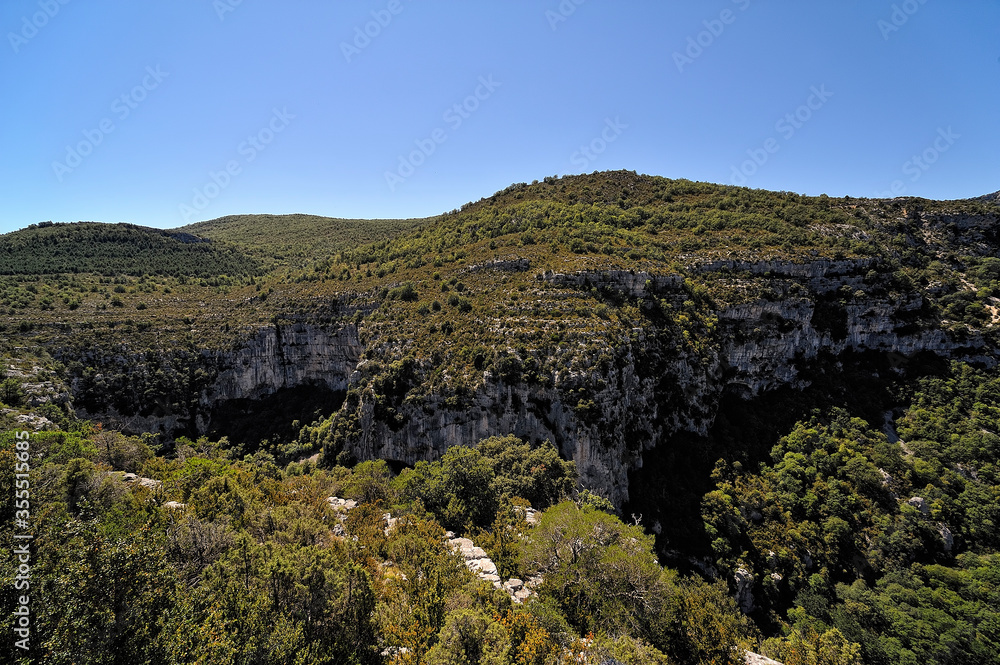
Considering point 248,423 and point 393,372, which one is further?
point 248,423

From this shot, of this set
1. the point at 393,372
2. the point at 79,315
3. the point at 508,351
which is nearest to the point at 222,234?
the point at 79,315

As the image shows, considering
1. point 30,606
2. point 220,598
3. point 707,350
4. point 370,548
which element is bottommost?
point 370,548

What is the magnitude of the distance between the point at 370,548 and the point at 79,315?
75001mm

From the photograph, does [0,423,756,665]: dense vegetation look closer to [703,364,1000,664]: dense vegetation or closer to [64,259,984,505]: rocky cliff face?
[64,259,984,505]: rocky cliff face

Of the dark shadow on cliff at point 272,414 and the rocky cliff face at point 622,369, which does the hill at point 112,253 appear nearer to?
the rocky cliff face at point 622,369

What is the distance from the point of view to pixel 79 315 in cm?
6009

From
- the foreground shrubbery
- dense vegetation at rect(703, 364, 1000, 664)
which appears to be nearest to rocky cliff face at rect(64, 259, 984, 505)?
the foreground shrubbery

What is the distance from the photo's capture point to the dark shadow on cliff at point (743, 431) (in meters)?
40.2

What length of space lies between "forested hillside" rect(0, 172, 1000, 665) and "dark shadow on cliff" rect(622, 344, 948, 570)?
39 cm

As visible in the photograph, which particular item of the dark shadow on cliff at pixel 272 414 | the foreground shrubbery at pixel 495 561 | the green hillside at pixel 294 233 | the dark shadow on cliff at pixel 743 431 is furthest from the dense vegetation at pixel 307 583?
the green hillside at pixel 294 233

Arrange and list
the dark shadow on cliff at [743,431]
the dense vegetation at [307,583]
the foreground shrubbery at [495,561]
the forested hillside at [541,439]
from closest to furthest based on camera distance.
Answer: the dense vegetation at [307,583] < the foreground shrubbery at [495,561] < the forested hillside at [541,439] < the dark shadow on cliff at [743,431]

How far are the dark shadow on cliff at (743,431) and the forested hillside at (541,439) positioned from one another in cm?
39

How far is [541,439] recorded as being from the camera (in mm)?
39188

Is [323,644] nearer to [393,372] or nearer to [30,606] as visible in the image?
[30,606]
